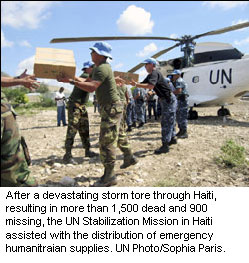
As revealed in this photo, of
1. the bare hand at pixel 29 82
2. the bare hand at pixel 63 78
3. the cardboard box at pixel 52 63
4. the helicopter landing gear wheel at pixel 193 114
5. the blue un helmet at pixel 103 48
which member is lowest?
the helicopter landing gear wheel at pixel 193 114

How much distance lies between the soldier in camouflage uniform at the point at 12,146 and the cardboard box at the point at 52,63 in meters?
0.75

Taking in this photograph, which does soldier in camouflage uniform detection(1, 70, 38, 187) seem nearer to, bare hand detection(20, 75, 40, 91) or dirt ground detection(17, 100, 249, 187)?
bare hand detection(20, 75, 40, 91)

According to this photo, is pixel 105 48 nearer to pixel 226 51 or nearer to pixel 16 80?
pixel 16 80

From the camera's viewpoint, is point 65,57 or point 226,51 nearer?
point 65,57

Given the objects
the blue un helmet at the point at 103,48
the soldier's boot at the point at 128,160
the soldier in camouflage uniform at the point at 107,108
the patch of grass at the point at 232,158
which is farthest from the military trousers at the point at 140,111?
the blue un helmet at the point at 103,48

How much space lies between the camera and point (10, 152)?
1.81m

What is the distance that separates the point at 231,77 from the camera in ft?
27.6

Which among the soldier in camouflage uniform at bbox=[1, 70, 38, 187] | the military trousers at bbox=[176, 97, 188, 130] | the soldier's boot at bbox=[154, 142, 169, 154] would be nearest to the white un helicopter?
the military trousers at bbox=[176, 97, 188, 130]

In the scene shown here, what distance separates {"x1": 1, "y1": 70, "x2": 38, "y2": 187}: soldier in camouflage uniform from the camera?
69.1 inches

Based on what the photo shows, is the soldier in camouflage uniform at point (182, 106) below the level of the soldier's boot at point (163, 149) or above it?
above

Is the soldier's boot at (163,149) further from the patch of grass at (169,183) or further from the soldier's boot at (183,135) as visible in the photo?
the soldier's boot at (183,135)

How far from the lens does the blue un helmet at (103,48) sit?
9.45ft
